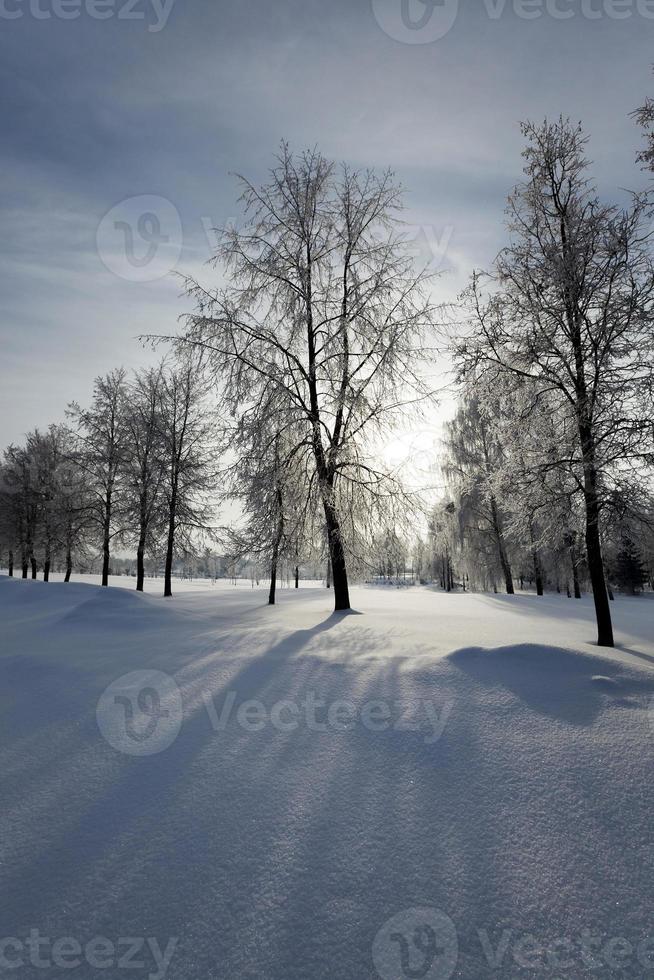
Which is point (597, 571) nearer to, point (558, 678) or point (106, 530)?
point (558, 678)

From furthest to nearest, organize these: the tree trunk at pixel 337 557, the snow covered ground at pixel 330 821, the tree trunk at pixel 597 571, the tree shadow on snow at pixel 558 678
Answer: the tree trunk at pixel 337 557 → the tree trunk at pixel 597 571 → the tree shadow on snow at pixel 558 678 → the snow covered ground at pixel 330 821

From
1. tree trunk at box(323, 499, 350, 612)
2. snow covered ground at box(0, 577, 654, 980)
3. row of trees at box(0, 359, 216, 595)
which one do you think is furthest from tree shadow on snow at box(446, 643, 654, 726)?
row of trees at box(0, 359, 216, 595)

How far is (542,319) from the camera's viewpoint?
8.55m

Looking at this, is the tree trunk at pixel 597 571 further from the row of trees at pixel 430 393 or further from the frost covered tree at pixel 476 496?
the frost covered tree at pixel 476 496

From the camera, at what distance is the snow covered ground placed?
1.93m

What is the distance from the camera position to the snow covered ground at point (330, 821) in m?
1.93

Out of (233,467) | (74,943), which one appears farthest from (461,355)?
(74,943)

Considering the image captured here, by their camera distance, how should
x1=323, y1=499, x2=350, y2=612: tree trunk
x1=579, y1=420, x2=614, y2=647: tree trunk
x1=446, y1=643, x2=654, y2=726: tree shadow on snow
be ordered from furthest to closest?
x1=323, y1=499, x2=350, y2=612: tree trunk → x1=579, y1=420, x2=614, y2=647: tree trunk → x1=446, y1=643, x2=654, y2=726: tree shadow on snow

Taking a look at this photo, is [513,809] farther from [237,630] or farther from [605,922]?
[237,630]

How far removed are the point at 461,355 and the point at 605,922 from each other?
8586 millimetres

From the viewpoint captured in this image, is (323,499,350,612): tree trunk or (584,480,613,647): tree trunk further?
(323,499,350,612): tree trunk

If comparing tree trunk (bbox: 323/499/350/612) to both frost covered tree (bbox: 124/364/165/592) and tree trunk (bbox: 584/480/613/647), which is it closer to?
tree trunk (bbox: 584/480/613/647)

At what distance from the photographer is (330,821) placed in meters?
2.66

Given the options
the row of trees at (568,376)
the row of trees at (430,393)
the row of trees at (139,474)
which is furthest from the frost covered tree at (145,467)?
the row of trees at (568,376)
